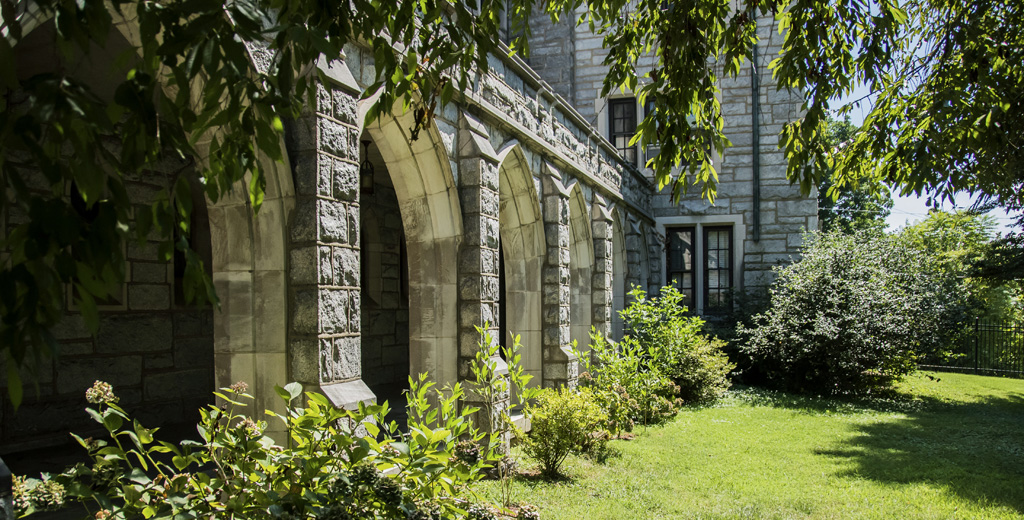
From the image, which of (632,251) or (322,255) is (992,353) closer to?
(632,251)

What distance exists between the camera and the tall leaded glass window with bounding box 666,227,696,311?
1540 centimetres

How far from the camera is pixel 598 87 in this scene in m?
15.3

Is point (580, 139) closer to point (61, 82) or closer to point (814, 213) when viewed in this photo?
point (814, 213)

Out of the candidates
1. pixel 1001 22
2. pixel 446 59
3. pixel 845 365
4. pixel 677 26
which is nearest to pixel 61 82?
pixel 446 59

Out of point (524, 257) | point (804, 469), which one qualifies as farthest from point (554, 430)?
point (524, 257)

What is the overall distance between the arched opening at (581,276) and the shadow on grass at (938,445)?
118 inches

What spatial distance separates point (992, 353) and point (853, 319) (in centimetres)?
1128

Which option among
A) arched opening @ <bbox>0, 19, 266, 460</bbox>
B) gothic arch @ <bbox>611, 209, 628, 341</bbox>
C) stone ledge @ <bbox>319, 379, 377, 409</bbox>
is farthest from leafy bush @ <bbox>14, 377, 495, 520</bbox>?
gothic arch @ <bbox>611, 209, 628, 341</bbox>

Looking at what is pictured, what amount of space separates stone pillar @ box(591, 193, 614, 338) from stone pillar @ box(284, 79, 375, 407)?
7.01m

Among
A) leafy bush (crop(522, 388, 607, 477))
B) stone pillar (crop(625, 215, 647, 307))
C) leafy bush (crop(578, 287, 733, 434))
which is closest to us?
leafy bush (crop(522, 388, 607, 477))

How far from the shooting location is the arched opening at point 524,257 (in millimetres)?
8281

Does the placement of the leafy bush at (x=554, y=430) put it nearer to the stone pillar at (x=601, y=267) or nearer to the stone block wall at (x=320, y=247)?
the stone block wall at (x=320, y=247)

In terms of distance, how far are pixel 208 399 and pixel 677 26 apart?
654cm

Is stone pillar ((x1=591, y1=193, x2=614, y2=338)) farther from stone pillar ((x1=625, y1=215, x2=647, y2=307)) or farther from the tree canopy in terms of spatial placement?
the tree canopy
